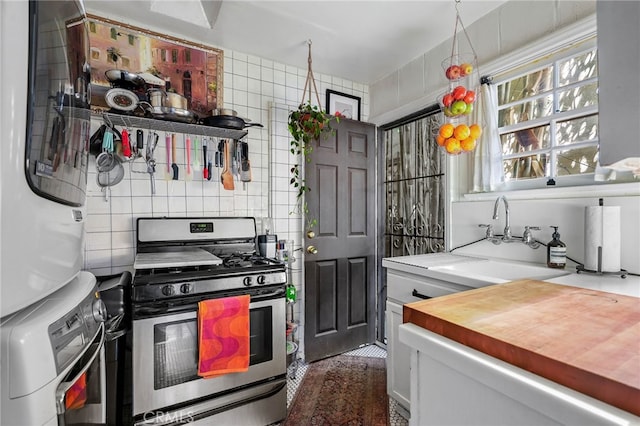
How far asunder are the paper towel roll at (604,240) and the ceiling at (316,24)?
1.35m

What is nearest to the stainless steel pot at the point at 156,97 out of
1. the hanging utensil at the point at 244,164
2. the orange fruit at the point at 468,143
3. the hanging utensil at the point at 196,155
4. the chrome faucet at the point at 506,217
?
the hanging utensil at the point at 196,155

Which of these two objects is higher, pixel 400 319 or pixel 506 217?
pixel 506 217

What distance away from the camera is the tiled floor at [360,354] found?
1.73 m

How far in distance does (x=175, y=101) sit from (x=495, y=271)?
2199mm

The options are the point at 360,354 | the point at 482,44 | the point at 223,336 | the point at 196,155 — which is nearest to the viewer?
the point at 223,336

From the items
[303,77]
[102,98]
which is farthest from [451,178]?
[102,98]

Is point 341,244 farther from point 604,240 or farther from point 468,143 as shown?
point 604,240

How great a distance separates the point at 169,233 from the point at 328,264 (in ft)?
4.05

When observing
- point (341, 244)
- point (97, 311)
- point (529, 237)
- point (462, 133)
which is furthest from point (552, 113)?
point (97, 311)

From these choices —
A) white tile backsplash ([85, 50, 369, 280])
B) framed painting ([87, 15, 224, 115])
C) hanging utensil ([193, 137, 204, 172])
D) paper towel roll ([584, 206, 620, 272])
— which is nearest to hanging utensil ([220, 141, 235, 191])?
white tile backsplash ([85, 50, 369, 280])

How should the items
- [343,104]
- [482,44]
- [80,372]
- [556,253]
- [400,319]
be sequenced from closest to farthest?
1. [80,372]
2. [556,253]
3. [400,319]
4. [482,44]
5. [343,104]

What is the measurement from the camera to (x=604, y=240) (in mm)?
1266

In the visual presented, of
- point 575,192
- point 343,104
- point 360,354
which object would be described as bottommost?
point 360,354

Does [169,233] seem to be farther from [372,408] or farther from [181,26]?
[372,408]
